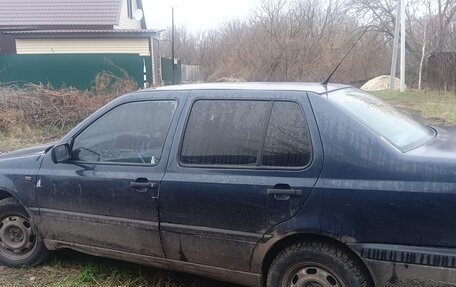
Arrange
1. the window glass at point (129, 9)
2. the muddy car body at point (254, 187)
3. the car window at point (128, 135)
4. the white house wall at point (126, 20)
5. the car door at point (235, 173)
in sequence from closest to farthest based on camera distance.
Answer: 1. the muddy car body at point (254, 187)
2. the car door at point (235, 173)
3. the car window at point (128, 135)
4. the white house wall at point (126, 20)
5. the window glass at point (129, 9)

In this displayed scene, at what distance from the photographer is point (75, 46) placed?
2081 cm

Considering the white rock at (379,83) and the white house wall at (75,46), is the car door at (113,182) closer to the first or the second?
the white house wall at (75,46)

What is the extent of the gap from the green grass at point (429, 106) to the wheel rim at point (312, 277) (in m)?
8.60

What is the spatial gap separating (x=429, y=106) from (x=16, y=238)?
13337mm

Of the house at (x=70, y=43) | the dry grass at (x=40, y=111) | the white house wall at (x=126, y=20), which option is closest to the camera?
the dry grass at (x=40, y=111)

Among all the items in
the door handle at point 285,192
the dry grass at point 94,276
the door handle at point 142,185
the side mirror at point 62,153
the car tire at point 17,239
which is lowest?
the dry grass at point 94,276

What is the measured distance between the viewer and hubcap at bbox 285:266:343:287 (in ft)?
9.11

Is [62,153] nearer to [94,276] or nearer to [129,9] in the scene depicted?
[94,276]

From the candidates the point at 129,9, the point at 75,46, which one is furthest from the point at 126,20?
the point at 75,46

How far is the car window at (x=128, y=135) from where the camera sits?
3.37 meters

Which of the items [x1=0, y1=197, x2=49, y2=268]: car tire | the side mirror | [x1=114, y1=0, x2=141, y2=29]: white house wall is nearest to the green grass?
the side mirror

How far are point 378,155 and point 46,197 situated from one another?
2590 mm

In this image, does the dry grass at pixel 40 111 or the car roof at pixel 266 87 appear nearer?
the car roof at pixel 266 87

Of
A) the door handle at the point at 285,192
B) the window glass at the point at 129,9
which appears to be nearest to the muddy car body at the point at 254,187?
the door handle at the point at 285,192
